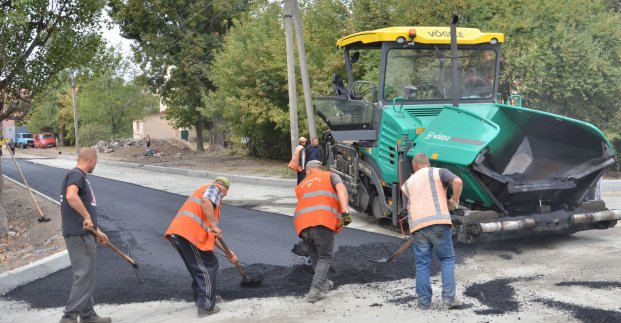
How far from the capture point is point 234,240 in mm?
9250

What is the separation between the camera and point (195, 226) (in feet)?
18.1

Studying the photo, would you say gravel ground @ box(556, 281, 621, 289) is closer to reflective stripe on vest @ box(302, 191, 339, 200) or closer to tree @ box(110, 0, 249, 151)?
reflective stripe on vest @ box(302, 191, 339, 200)

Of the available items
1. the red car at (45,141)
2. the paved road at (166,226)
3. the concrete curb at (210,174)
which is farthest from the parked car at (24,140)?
the paved road at (166,226)

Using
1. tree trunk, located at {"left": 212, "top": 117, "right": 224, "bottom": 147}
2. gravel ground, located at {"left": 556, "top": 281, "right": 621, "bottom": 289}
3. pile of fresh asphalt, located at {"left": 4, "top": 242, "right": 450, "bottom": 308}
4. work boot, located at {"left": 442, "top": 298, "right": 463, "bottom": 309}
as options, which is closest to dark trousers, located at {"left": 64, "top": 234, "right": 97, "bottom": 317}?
pile of fresh asphalt, located at {"left": 4, "top": 242, "right": 450, "bottom": 308}

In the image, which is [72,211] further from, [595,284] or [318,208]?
[595,284]

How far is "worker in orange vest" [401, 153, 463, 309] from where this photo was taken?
5.45 meters

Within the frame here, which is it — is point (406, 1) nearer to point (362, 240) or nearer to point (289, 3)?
point (289, 3)

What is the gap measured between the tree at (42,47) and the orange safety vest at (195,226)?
287 inches

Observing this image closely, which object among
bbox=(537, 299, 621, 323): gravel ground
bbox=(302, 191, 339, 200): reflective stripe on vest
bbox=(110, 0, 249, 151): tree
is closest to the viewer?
bbox=(537, 299, 621, 323): gravel ground

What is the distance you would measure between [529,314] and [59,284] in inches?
198

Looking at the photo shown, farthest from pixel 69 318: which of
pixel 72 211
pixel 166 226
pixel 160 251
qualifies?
A: pixel 166 226

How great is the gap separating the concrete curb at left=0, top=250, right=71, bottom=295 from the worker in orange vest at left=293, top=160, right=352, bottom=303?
336 cm

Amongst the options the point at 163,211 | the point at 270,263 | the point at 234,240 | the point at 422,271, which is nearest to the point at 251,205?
the point at 163,211

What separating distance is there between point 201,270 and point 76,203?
4.10 feet
